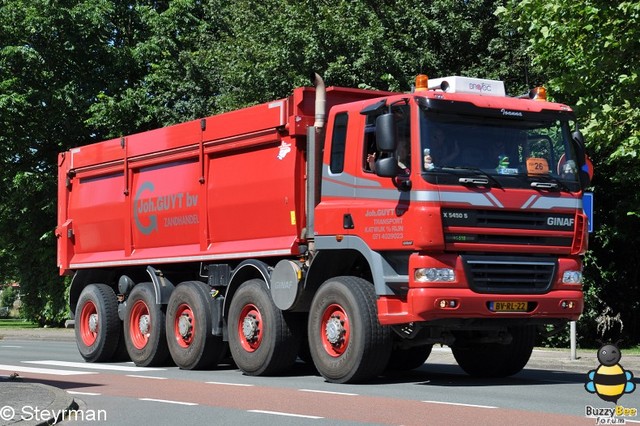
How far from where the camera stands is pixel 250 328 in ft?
51.4

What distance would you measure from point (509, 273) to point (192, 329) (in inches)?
214

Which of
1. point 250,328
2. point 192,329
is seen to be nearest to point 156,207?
point 192,329

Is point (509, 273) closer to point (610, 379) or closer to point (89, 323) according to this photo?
point (610, 379)

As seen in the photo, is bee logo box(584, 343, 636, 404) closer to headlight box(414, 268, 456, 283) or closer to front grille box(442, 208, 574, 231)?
headlight box(414, 268, 456, 283)

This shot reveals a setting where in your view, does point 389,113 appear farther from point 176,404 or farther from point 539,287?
point 176,404

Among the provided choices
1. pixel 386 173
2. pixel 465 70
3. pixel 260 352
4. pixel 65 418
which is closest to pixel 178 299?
pixel 260 352

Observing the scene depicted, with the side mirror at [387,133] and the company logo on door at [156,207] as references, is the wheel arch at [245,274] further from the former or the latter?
the side mirror at [387,133]

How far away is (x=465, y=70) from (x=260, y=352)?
1455 centimetres

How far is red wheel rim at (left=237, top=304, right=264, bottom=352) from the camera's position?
15.6 m

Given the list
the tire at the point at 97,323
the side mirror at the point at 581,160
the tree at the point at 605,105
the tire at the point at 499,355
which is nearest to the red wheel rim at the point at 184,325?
the tire at the point at 97,323

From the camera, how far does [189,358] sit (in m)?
17.1

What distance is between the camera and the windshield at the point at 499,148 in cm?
1330

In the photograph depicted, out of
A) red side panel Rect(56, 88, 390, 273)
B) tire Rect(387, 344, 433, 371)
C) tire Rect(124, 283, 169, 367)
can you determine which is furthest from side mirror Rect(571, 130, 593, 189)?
tire Rect(124, 283, 169, 367)

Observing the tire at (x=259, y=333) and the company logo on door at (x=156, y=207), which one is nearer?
the tire at (x=259, y=333)
